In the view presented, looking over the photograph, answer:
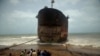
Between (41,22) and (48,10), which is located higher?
(48,10)

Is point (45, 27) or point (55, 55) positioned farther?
Result: point (45, 27)

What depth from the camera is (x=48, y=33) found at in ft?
62.3

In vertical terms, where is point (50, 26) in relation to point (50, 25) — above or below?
below

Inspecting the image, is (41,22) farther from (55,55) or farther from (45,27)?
(55,55)

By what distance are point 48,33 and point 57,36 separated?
4.33ft

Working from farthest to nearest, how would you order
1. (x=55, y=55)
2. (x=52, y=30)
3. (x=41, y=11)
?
(x=41, y=11)
(x=52, y=30)
(x=55, y=55)

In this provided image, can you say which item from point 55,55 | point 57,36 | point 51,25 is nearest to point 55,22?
point 51,25

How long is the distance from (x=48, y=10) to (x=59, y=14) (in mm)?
1617

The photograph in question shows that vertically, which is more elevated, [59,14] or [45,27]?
[59,14]

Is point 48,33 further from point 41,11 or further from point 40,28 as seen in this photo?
point 41,11

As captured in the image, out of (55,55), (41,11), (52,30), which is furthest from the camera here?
(41,11)

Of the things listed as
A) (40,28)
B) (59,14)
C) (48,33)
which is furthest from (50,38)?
(59,14)

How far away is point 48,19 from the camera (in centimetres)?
1914

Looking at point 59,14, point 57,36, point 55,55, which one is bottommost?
point 55,55
